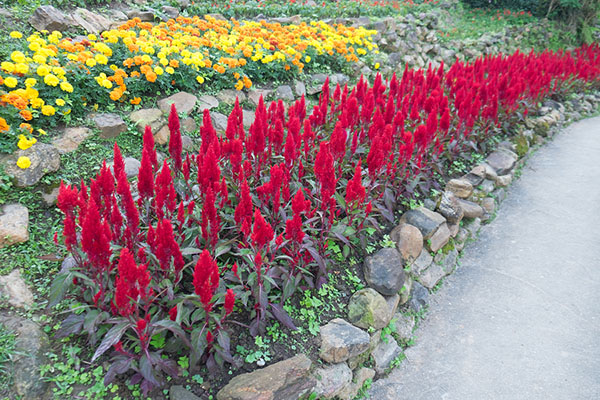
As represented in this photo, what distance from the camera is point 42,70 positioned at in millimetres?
3656

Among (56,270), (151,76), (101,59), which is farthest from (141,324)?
(101,59)

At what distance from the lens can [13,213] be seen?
9.75ft

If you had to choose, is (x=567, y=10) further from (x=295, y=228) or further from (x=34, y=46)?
(x=34, y=46)

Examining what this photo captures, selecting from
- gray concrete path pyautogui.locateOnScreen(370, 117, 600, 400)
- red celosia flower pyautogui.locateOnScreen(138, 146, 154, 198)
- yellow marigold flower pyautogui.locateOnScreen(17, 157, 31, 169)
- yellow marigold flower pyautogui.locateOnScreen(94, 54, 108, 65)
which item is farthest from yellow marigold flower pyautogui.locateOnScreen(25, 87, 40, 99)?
gray concrete path pyautogui.locateOnScreen(370, 117, 600, 400)

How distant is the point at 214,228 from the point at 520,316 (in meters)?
2.92

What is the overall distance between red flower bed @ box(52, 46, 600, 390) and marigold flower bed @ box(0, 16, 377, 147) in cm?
124

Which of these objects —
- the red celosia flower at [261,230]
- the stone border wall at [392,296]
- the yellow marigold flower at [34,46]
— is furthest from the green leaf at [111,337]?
the yellow marigold flower at [34,46]

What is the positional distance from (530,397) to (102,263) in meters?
3.02

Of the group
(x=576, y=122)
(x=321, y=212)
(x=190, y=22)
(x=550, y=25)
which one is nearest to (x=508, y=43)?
(x=550, y=25)

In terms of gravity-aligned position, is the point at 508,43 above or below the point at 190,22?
below

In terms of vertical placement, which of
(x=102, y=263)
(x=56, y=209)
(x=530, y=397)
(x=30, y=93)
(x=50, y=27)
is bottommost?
(x=530, y=397)

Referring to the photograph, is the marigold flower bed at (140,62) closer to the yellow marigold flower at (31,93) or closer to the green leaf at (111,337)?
the yellow marigold flower at (31,93)

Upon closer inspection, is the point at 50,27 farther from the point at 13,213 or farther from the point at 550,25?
the point at 550,25

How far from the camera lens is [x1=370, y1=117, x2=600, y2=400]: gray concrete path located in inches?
121
